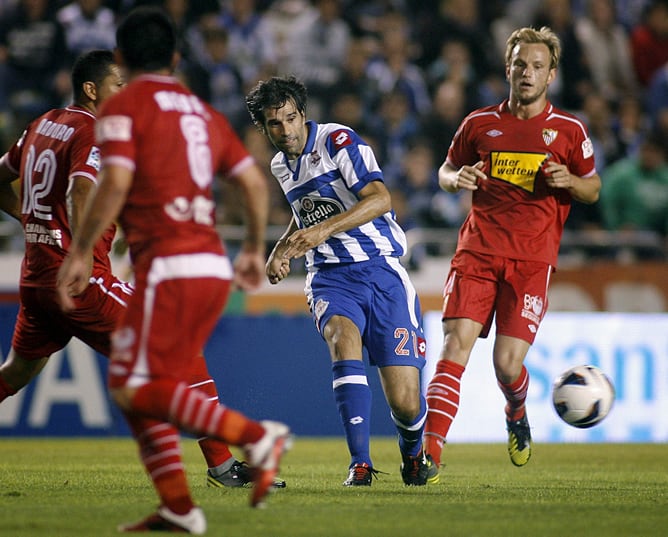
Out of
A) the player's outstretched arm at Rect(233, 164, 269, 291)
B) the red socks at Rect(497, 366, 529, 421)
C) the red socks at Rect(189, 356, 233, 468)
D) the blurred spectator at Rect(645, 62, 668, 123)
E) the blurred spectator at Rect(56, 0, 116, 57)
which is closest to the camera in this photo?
the player's outstretched arm at Rect(233, 164, 269, 291)

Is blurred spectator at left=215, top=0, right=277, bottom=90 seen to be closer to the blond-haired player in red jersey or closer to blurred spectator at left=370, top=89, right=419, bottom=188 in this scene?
blurred spectator at left=370, top=89, right=419, bottom=188

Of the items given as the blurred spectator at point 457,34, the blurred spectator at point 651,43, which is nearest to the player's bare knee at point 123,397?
the blurred spectator at point 457,34

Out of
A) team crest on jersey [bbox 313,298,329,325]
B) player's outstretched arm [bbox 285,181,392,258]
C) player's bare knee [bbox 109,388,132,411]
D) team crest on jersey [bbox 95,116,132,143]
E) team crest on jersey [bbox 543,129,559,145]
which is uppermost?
team crest on jersey [bbox 95,116,132,143]

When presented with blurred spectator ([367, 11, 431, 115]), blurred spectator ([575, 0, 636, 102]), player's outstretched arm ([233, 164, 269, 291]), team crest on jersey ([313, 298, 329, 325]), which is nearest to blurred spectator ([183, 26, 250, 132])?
blurred spectator ([367, 11, 431, 115])

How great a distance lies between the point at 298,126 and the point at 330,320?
1.16 meters

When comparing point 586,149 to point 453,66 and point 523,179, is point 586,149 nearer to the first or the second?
point 523,179

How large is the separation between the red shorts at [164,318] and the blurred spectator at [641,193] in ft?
30.6

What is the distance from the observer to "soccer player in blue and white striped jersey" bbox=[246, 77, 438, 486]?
6793 mm

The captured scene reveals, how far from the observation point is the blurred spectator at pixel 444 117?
45.6 ft

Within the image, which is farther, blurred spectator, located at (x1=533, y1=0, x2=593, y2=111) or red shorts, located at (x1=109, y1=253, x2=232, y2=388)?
blurred spectator, located at (x1=533, y1=0, x2=593, y2=111)

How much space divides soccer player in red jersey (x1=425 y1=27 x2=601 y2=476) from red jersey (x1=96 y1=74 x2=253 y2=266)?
107 inches

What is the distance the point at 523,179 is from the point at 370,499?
2.46 meters

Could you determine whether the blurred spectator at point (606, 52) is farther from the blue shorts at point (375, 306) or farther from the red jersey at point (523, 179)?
the blue shorts at point (375, 306)

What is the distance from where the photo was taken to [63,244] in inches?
262
